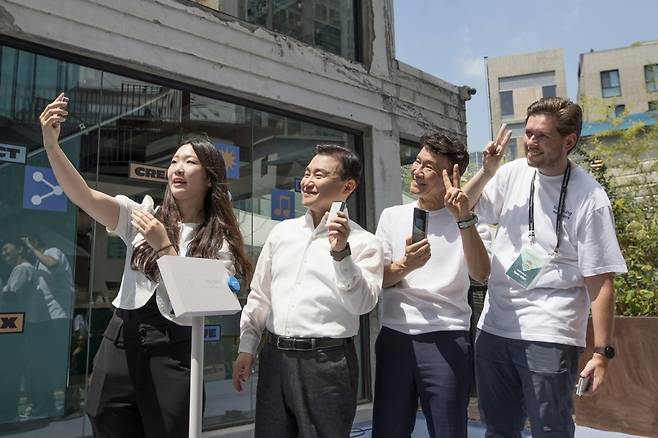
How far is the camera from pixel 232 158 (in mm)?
5398

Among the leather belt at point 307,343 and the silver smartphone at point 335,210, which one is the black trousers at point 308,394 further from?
the silver smartphone at point 335,210

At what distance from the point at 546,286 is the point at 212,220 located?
1.42 meters

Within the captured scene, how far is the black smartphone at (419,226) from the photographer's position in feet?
7.47

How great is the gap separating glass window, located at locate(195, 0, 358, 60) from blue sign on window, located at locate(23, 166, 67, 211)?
84.5 inches

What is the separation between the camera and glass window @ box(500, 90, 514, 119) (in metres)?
49.9

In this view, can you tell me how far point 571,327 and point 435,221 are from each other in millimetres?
740

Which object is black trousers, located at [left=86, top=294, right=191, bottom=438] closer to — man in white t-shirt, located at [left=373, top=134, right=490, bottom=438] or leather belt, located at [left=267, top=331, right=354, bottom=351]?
leather belt, located at [left=267, top=331, right=354, bottom=351]

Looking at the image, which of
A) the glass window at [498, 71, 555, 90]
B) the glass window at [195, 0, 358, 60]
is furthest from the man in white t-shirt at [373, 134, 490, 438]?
the glass window at [498, 71, 555, 90]

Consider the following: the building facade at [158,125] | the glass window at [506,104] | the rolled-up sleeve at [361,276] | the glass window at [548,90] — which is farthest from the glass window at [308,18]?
the glass window at [548,90]

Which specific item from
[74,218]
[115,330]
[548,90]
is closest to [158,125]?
[74,218]

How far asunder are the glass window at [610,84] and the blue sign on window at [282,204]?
41342mm

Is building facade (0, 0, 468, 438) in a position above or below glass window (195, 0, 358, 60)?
below

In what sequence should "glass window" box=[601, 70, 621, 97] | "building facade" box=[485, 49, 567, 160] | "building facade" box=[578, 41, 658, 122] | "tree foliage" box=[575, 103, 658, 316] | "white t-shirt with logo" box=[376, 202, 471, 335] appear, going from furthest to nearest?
"building facade" box=[485, 49, 567, 160] → "glass window" box=[601, 70, 621, 97] → "building facade" box=[578, 41, 658, 122] → "tree foliage" box=[575, 103, 658, 316] → "white t-shirt with logo" box=[376, 202, 471, 335]

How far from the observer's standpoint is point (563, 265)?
2.27 metres
